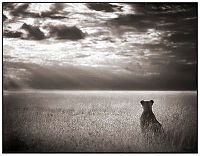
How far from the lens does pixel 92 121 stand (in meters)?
3.56

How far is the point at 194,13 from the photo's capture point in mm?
3615

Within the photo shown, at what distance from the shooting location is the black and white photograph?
353 centimetres

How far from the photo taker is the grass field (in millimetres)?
3520

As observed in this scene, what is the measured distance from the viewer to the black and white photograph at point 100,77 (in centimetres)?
353

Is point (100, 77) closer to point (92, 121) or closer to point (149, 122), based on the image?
point (92, 121)

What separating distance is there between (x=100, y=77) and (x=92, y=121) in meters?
0.40

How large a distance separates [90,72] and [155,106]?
0.65 m

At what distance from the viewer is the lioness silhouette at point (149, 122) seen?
3525 millimetres

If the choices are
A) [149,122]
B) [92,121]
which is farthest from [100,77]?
[149,122]

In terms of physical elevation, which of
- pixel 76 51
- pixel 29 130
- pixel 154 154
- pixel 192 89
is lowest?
pixel 154 154

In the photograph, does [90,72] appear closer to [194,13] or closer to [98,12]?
[98,12]

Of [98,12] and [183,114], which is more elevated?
[98,12]

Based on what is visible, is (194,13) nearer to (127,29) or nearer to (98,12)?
(127,29)

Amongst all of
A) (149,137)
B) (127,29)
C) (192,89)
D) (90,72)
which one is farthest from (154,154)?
(127,29)
